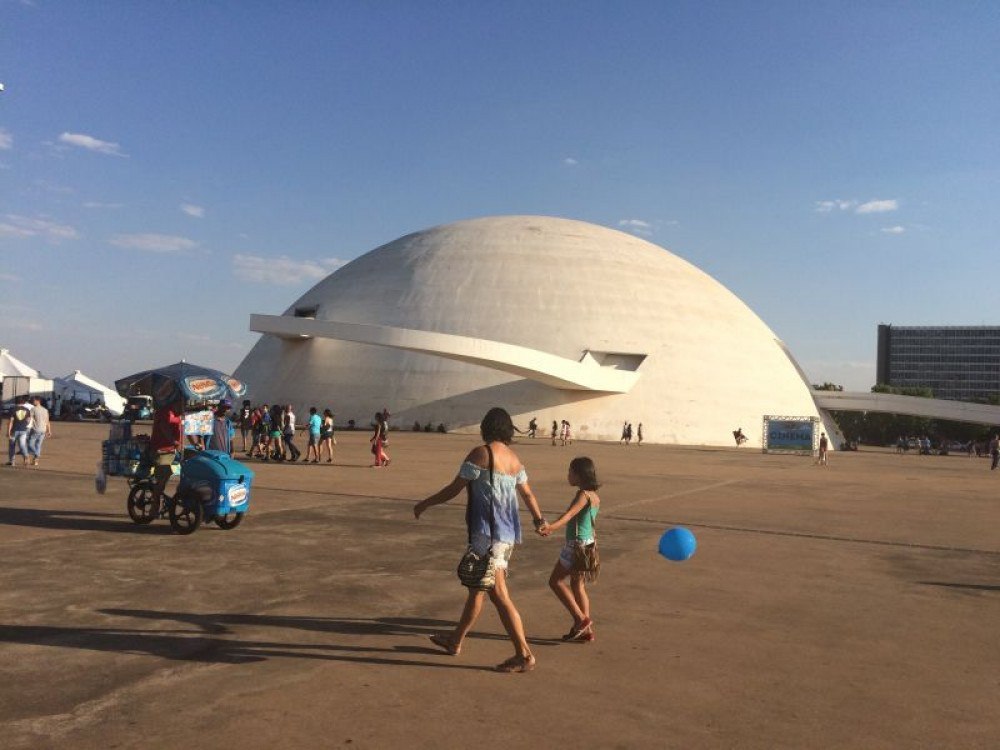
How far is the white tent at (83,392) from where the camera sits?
58891 millimetres

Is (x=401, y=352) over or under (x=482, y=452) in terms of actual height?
over

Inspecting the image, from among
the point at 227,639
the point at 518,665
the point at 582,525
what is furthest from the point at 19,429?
A: the point at 518,665

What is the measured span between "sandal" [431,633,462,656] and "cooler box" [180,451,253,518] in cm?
507

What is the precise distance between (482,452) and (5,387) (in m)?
54.0

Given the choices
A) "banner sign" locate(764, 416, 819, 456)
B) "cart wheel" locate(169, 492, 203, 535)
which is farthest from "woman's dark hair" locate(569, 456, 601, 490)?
"banner sign" locate(764, 416, 819, 456)

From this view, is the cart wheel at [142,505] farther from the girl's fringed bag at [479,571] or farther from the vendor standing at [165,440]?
the girl's fringed bag at [479,571]

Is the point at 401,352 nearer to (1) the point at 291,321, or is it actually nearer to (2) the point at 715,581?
(1) the point at 291,321

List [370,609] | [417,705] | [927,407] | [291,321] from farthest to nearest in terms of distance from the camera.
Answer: [927,407]
[291,321]
[370,609]
[417,705]

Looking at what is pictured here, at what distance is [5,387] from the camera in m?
50.6

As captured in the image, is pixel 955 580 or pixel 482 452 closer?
pixel 482 452

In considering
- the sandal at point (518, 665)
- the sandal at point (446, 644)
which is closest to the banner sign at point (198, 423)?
the sandal at point (446, 644)

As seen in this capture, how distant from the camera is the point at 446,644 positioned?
5473mm

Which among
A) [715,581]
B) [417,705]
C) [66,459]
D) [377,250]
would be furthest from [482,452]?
[377,250]

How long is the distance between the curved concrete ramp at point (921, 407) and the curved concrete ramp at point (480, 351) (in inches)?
790
